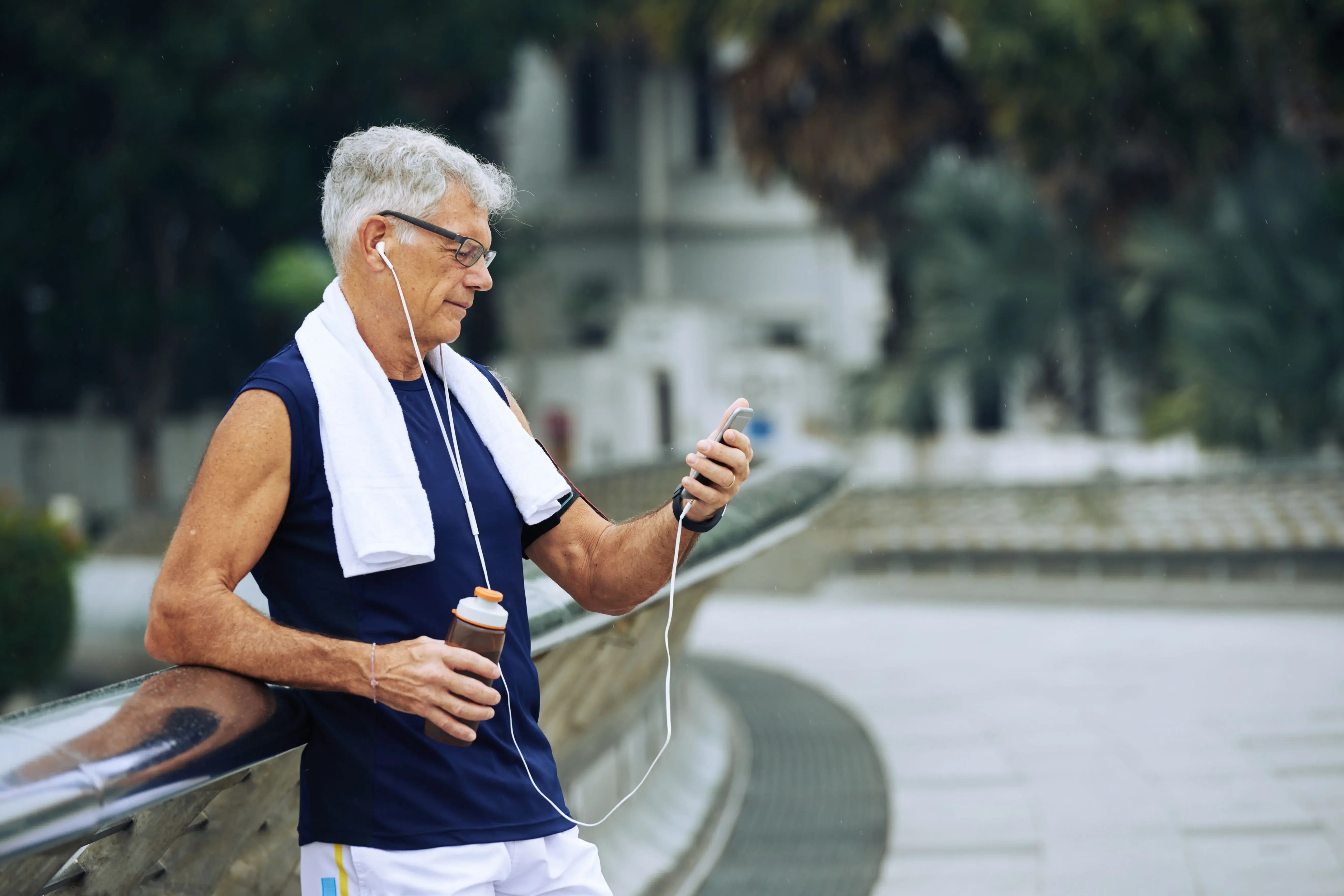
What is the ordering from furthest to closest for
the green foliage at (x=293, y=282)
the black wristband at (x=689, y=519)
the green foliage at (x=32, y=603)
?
the green foliage at (x=293, y=282) < the green foliage at (x=32, y=603) < the black wristband at (x=689, y=519)

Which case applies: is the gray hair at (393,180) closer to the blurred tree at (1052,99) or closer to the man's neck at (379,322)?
the man's neck at (379,322)

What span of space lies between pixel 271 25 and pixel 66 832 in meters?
18.6

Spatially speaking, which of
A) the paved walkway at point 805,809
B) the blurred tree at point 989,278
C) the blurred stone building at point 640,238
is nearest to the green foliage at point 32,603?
the paved walkway at point 805,809

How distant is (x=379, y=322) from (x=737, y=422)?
1.82 ft

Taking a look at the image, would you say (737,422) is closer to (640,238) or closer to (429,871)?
(429,871)

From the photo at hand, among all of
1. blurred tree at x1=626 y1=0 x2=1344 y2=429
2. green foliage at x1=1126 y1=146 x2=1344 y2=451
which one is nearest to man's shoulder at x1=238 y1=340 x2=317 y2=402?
green foliage at x1=1126 y1=146 x2=1344 y2=451

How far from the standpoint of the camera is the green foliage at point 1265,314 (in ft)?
38.8

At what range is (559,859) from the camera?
209cm

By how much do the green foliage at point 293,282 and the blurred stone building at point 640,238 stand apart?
272 inches

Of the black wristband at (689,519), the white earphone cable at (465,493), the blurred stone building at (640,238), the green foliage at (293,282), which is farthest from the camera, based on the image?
the blurred stone building at (640,238)

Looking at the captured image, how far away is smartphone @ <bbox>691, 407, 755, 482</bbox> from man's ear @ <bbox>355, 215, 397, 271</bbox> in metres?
0.55

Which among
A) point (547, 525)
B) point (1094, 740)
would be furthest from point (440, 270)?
point (1094, 740)

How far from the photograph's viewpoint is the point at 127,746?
5.37 feet

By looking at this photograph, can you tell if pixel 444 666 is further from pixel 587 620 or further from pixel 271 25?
pixel 271 25
